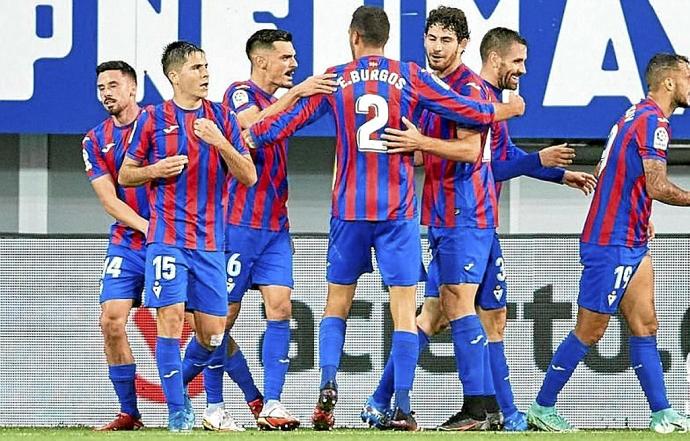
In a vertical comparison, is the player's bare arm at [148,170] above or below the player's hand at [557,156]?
below

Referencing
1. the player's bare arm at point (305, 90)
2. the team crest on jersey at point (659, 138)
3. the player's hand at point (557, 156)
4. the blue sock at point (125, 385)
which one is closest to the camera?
the player's bare arm at point (305, 90)

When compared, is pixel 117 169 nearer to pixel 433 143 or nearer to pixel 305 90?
pixel 305 90

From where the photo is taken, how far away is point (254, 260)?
27.6ft

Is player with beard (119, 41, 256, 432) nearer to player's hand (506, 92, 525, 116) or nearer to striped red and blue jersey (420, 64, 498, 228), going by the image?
striped red and blue jersey (420, 64, 498, 228)

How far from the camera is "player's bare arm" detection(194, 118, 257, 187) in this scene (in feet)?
24.6

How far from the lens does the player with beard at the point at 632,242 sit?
7.99 metres

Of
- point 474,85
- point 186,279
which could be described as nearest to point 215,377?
point 186,279

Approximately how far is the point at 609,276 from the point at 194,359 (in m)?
2.16

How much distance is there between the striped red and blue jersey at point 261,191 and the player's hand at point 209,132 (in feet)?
2.70

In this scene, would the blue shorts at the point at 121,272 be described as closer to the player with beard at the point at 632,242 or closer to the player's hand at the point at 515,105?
the player's hand at the point at 515,105

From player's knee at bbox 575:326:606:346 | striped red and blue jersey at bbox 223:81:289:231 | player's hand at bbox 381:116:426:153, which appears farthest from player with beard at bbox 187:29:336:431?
player's knee at bbox 575:326:606:346

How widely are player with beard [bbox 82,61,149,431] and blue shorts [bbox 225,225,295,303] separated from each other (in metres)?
0.47

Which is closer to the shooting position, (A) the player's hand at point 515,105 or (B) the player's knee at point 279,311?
(A) the player's hand at point 515,105

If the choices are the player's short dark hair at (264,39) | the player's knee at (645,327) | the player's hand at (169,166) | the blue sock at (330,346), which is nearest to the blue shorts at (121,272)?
the player's hand at (169,166)
